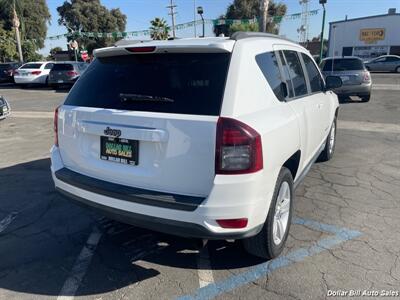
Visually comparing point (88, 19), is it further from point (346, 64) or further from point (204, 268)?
point (204, 268)

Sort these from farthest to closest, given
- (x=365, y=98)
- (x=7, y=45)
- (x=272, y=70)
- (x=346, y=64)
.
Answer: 1. (x=7, y=45)
2. (x=365, y=98)
3. (x=346, y=64)
4. (x=272, y=70)

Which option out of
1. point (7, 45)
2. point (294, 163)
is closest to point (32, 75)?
point (294, 163)

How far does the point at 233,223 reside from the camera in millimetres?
2480

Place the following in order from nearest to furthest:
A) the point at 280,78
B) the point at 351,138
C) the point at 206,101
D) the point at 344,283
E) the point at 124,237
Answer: the point at 206,101
the point at 344,283
the point at 280,78
the point at 124,237
the point at 351,138

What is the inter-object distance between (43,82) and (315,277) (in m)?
22.7

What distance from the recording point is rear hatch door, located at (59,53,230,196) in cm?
243

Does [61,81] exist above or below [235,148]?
below

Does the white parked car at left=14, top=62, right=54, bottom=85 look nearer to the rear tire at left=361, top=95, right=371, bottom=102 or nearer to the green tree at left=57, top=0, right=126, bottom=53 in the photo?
the rear tire at left=361, top=95, right=371, bottom=102

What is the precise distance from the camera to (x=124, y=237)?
11.8 feet

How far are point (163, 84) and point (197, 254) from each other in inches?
63.0

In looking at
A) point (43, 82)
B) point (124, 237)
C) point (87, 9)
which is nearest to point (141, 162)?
point (124, 237)

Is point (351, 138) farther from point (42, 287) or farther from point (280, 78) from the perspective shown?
point (42, 287)

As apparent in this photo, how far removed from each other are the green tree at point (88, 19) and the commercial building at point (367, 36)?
36483 millimetres

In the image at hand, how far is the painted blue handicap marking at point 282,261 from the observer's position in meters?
2.77
